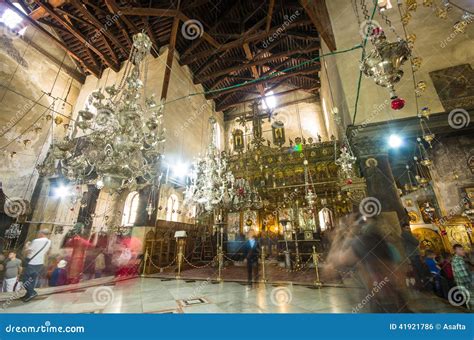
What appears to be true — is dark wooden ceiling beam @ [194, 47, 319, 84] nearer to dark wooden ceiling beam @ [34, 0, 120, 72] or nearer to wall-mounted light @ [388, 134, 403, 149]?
dark wooden ceiling beam @ [34, 0, 120, 72]

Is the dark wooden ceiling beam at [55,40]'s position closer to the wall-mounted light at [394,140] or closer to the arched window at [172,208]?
the arched window at [172,208]

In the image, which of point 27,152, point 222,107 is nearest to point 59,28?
point 27,152

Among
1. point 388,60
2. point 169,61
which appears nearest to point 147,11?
point 169,61

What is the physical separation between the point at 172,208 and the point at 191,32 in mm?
9532

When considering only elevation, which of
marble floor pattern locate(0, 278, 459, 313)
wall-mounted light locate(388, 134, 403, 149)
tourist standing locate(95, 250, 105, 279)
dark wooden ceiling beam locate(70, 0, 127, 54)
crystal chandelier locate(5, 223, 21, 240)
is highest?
dark wooden ceiling beam locate(70, 0, 127, 54)

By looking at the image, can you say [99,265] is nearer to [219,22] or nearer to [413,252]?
[413,252]

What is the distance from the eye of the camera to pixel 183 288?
4.96 meters

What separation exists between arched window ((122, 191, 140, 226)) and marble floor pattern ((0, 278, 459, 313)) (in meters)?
4.16

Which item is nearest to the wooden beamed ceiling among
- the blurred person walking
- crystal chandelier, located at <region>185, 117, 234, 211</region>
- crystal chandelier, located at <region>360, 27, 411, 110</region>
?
crystal chandelier, located at <region>185, 117, 234, 211</region>

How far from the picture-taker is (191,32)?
10.6 m

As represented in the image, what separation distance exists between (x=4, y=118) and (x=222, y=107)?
11917mm

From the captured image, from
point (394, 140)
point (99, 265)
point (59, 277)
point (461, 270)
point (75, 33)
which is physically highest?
point (75, 33)

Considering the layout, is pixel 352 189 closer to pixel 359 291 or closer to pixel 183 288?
pixel 359 291

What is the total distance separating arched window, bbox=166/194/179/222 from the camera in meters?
9.36
